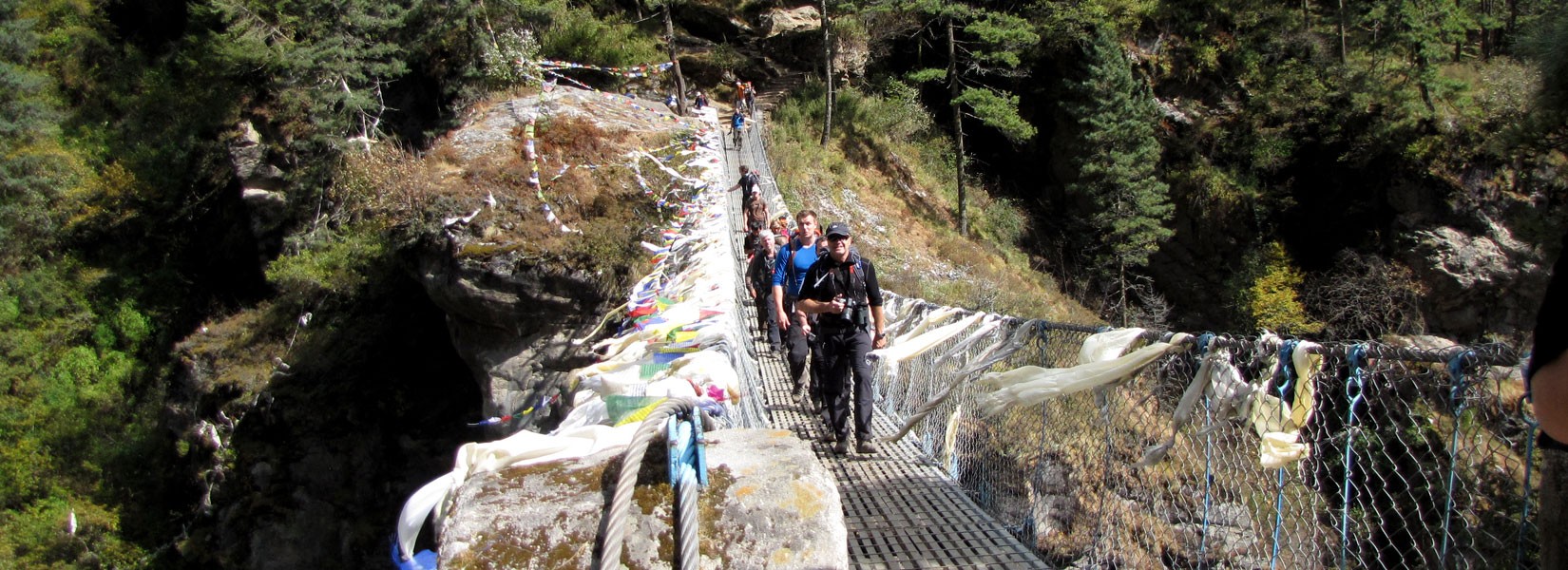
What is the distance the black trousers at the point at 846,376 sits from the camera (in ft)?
16.5

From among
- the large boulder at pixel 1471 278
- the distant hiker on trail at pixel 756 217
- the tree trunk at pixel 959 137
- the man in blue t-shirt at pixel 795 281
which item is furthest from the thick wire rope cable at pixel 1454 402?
the tree trunk at pixel 959 137

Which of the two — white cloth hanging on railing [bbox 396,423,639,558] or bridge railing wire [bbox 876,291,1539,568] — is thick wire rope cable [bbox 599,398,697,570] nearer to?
white cloth hanging on railing [bbox 396,423,639,558]

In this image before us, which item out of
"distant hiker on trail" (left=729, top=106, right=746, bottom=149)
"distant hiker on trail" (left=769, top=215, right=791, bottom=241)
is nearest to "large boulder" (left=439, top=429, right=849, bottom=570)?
"distant hiker on trail" (left=769, top=215, right=791, bottom=241)

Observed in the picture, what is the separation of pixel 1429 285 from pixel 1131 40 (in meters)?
11.6

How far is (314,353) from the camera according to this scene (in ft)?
50.0

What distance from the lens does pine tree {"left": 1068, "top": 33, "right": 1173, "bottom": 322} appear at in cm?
2381

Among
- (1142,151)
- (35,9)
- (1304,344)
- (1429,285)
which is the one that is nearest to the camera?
(1304,344)

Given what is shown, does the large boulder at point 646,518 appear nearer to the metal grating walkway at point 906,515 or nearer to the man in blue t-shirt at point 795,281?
the metal grating walkway at point 906,515

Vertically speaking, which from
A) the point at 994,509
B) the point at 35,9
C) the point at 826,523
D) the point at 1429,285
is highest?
the point at 35,9

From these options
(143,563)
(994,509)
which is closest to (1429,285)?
(994,509)

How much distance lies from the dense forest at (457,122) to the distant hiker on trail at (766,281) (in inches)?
305

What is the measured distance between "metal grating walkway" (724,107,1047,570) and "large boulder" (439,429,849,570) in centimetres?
209

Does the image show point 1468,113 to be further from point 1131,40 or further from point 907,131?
point 907,131

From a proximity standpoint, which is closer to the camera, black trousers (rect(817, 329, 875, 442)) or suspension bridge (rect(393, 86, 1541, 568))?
suspension bridge (rect(393, 86, 1541, 568))
